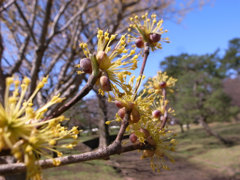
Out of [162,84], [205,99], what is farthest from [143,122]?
[205,99]

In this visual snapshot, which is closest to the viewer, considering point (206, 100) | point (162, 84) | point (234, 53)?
point (162, 84)

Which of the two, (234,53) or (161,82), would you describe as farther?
(234,53)

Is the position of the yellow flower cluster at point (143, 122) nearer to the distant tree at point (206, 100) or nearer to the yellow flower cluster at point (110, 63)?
the yellow flower cluster at point (110, 63)

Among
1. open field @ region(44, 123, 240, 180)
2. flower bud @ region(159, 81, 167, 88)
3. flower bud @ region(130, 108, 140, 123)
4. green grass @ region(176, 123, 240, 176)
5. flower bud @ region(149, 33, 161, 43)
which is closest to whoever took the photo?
flower bud @ region(130, 108, 140, 123)

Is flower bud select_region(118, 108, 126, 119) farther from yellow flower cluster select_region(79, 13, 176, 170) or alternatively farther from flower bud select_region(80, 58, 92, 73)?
flower bud select_region(80, 58, 92, 73)

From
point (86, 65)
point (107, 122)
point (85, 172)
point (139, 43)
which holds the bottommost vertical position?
point (85, 172)

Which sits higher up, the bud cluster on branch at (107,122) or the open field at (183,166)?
the bud cluster on branch at (107,122)

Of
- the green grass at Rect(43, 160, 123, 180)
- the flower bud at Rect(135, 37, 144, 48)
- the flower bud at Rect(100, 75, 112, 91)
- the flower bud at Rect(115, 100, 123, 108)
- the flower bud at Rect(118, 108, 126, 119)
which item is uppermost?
the flower bud at Rect(135, 37, 144, 48)

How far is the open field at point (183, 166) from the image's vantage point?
3.61m

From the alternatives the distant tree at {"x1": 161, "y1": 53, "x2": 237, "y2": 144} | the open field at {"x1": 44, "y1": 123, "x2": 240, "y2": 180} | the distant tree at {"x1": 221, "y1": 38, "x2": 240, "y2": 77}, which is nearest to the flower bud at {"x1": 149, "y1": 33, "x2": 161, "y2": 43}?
the open field at {"x1": 44, "y1": 123, "x2": 240, "y2": 180}

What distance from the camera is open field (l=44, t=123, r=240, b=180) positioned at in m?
3.61

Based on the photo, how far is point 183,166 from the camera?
249 inches

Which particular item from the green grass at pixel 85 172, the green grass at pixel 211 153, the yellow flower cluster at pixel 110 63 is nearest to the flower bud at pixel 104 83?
the yellow flower cluster at pixel 110 63

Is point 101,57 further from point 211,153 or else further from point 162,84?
point 211,153
